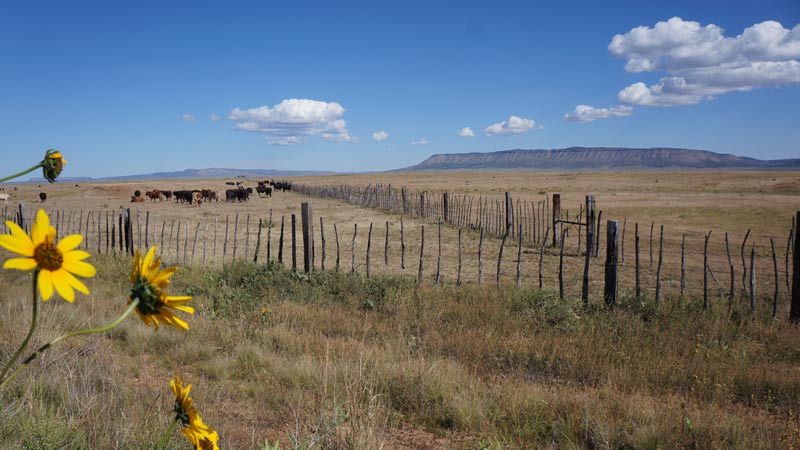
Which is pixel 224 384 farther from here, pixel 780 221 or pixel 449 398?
pixel 780 221

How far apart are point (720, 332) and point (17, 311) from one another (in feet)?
26.8

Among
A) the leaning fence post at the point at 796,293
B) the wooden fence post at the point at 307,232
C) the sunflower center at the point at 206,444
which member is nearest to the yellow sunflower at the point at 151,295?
the sunflower center at the point at 206,444

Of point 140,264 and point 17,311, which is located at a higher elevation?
point 140,264

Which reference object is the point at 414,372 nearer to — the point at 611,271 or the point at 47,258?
the point at 47,258

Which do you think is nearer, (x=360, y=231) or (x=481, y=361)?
(x=481, y=361)

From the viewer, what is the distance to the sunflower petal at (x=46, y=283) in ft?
2.63

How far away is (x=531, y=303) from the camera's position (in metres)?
7.51

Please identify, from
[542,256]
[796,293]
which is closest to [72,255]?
[796,293]

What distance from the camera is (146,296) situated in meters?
0.97

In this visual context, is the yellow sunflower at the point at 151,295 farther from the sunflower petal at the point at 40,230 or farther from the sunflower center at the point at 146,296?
the sunflower petal at the point at 40,230

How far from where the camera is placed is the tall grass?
3.25 meters

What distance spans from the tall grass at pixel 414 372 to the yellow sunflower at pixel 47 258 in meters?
1.87

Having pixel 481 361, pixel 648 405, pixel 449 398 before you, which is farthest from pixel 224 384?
pixel 648 405

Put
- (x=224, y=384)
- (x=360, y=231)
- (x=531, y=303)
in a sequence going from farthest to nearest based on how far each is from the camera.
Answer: (x=360, y=231)
(x=531, y=303)
(x=224, y=384)
